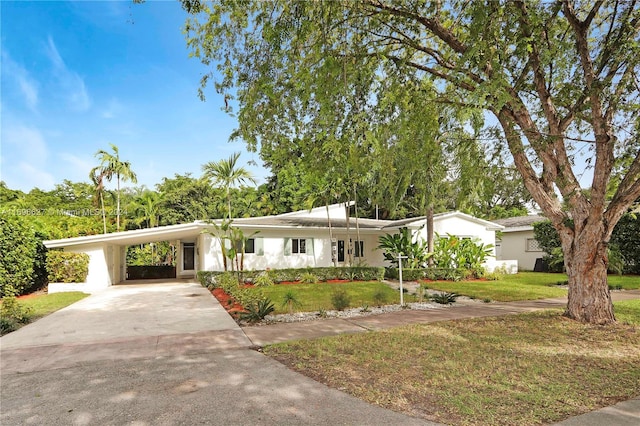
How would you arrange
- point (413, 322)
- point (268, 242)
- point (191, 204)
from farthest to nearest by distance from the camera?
1. point (191, 204)
2. point (268, 242)
3. point (413, 322)

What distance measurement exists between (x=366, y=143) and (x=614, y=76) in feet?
16.7

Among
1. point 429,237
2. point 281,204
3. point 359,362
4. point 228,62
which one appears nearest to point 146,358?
point 359,362

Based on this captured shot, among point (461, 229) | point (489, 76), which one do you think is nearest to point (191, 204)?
point (461, 229)

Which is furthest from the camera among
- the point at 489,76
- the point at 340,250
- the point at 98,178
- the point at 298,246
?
the point at 98,178

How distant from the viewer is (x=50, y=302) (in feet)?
39.1

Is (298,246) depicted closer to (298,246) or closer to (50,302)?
(298,246)

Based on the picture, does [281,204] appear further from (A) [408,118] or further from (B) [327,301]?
(A) [408,118]

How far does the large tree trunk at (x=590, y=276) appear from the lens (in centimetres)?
729

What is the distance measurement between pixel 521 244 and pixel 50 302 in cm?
2697

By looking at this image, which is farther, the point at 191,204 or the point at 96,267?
the point at 191,204

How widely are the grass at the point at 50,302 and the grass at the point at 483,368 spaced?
26.3ft

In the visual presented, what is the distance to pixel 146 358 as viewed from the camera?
5684 mm

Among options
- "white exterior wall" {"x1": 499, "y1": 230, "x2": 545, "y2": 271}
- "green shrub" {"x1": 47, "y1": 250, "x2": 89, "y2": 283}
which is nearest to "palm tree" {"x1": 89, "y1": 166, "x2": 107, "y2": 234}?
"green shrub" {"x1": 47, "y1": 250, "x2": 89, "y2": 283}

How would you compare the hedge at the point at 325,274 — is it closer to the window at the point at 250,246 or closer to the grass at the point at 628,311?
the window at the point at 250,246
